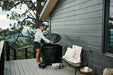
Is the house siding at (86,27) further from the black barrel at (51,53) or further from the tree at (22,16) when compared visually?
the tree at (22,16)

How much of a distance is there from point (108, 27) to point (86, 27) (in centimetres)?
101

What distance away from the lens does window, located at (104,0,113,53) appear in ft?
11.3

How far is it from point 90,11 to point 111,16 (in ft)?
2.98

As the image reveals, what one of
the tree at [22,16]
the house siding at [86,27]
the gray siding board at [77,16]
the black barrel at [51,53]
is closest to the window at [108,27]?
the house siding at [86,27]

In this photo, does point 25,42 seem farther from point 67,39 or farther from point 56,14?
point 67,39

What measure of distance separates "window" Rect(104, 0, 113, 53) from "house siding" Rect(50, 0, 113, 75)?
13 cm

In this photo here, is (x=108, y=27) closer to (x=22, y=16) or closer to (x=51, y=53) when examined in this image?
(x=51, y=53)

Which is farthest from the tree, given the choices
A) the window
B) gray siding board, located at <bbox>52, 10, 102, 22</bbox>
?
the window

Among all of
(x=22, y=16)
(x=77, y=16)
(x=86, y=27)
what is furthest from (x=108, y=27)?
(x=22, y=16)

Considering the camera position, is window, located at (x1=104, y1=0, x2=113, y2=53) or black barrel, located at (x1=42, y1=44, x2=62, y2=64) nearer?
window, located at (x1=104, y1=0, x2=113, y2=53)

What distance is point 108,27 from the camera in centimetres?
352

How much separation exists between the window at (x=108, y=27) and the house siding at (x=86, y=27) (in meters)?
0.13

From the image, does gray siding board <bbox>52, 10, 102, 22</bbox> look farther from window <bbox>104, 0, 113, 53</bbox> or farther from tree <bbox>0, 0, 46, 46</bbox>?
tree <bbox>0, 0, 46, 46</bbox>

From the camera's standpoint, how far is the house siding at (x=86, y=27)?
3779mm
